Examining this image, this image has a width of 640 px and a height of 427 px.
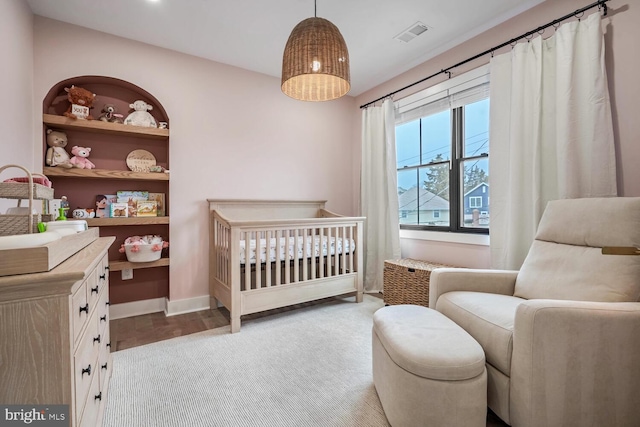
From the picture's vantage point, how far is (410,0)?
2.09 m

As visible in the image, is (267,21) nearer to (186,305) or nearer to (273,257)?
(273,257)

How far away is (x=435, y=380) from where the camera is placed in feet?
3.68

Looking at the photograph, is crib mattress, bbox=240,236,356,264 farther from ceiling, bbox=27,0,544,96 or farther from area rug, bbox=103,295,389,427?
ceiling, bbox=27,0,544,96

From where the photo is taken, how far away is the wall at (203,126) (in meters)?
2.33

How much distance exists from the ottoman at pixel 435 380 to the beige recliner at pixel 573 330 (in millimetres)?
149

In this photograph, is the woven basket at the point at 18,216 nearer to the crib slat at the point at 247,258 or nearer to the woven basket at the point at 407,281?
the crib slat at the point at 247,258

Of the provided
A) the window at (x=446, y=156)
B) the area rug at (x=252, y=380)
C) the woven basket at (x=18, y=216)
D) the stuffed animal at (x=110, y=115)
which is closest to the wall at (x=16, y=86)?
the stuffed animal at (x=110, y=115)

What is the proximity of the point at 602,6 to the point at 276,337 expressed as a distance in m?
3.13

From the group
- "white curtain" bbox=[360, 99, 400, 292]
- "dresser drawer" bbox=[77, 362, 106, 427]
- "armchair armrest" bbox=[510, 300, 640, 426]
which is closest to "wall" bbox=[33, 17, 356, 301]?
"white curtain" bbox=[360, 99, 400, 292]

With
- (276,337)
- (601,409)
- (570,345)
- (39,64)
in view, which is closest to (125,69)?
(39,64)

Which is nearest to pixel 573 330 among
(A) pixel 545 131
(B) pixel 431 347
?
(B) pixel 431 347

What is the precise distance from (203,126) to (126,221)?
1138 millimetres

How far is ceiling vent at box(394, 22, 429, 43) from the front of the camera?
240 cm

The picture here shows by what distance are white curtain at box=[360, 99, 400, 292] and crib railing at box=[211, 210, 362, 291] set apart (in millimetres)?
405
